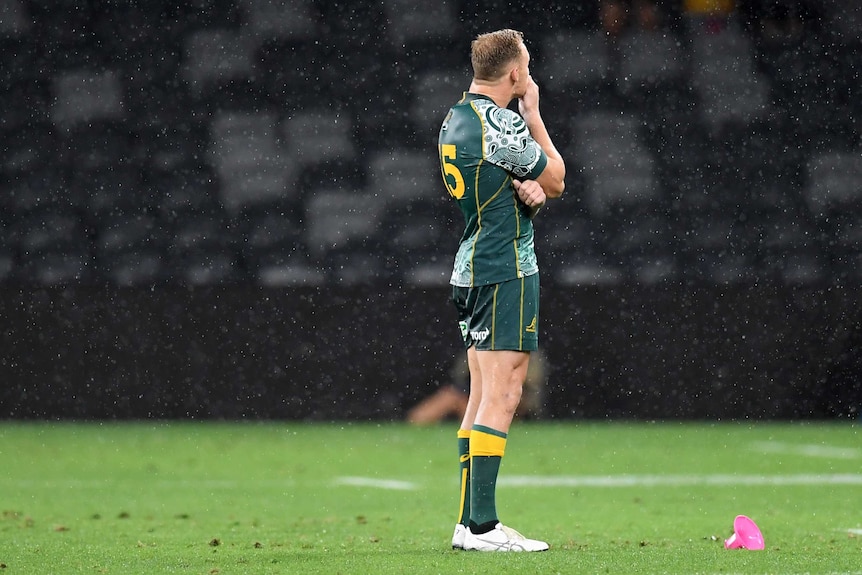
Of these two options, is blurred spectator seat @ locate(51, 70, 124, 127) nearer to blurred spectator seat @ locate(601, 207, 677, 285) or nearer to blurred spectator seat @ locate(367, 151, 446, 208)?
blurred spectator seat @ locate(367, 151, 446, 208)

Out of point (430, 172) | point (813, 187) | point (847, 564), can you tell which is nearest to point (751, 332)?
point (813, 187)

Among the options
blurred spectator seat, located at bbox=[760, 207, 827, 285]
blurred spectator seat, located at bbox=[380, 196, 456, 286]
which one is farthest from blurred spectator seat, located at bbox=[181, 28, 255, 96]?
blurred spectator seat, located at bbox=[760, 207, 827, 285]

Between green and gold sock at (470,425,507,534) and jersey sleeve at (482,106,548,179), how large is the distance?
962 mm

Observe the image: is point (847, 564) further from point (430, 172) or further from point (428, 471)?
point (430, 172)

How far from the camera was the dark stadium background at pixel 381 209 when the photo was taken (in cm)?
1362

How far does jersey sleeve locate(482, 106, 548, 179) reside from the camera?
17.0ft

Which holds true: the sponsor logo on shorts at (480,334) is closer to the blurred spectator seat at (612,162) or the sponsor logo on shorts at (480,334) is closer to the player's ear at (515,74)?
the player's ear at (515,74)

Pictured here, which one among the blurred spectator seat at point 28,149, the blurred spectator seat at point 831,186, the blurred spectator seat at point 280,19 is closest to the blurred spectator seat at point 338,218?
the blurred spectator seat at point 280,19

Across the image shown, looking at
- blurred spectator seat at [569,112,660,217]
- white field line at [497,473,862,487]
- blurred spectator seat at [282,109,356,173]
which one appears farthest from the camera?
blurred spectator seat at [569,112,660,217]

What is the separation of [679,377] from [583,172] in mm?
2709

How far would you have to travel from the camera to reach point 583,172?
15.3m

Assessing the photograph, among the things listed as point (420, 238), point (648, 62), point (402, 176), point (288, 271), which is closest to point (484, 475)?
point (288, 271)

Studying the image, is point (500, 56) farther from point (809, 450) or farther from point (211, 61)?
point (211, 61)

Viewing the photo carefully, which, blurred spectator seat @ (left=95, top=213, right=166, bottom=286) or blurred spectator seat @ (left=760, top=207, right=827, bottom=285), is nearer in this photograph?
blurred spectator seat @ (left=95, top=213, right=166, bottom=286)
